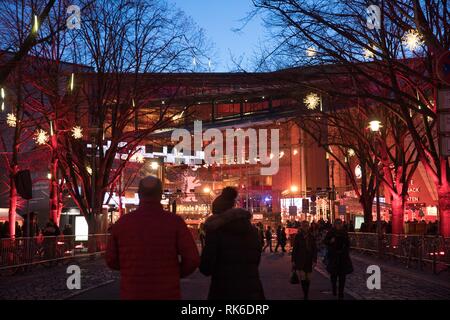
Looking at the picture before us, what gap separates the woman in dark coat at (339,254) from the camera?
14.5m

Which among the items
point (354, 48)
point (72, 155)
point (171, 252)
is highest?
point (354, 48)

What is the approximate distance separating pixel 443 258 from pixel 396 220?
1058 cm

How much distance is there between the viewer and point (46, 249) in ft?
81.4

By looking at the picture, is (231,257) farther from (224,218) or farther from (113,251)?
(113,251)

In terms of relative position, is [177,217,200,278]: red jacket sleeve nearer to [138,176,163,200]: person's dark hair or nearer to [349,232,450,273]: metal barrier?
[138,176,163,200]: person's dark hair

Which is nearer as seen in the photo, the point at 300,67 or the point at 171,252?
the point at 171,252

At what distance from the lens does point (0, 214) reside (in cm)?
4297

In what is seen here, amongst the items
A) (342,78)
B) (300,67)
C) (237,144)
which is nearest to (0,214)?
(342,78)

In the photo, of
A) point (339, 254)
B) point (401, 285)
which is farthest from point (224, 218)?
point (401, 285)

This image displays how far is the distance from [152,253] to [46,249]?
67.0ft

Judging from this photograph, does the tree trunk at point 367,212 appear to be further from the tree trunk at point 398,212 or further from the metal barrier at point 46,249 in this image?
the metal barrier at point 46,249
